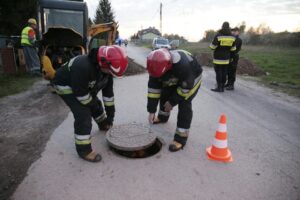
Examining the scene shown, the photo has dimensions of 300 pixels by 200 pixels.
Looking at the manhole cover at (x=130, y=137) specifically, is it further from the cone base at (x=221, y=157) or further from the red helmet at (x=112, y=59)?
the red helmet at (x=112, y=59)

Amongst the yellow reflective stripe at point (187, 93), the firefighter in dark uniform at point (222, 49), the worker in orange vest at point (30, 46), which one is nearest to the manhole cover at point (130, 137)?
the yellow reflective stripe at point (187, 93)

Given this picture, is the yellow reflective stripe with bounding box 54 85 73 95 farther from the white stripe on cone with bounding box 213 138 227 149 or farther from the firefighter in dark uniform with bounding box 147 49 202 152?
the white stripe on cone with bounding box 213 138 227 149

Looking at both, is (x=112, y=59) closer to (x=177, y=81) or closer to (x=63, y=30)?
(x=177, y=81)

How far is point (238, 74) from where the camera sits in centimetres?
1007

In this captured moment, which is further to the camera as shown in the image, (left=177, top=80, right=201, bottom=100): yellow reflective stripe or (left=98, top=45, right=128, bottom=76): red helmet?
(left=177, top=80, right=201, bottom=100): yellow reflective stripe

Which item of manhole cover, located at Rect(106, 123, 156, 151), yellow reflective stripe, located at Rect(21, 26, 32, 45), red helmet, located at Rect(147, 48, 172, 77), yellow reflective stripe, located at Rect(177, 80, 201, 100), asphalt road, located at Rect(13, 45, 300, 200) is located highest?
yellow reflective stripe, located at Rect(21, 26, 32, 45)

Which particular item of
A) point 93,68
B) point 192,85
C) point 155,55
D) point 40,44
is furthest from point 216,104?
point 40,44

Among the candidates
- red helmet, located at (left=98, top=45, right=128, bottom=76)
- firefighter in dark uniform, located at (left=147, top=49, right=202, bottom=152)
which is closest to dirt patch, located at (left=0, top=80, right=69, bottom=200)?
red helmet, located at (left=98, top=45, right=128, bottom=76)

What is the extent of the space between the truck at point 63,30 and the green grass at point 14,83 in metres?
1.02

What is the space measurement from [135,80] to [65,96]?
5.18 metres

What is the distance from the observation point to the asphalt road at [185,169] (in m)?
2.57

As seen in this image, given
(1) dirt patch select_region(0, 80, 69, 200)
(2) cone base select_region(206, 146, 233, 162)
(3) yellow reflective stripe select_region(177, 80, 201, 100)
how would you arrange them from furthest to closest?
(3) yellow reflective stripe select_region(177, 80, 201, 100)
(2) cone base select_region(206, 146, 233, 162)
(1) dirt patch select_region(0, 80, 69, 200)

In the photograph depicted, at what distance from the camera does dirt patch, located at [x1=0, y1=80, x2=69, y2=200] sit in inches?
114

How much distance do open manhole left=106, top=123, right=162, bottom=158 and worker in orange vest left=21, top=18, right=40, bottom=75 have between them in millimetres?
6136
